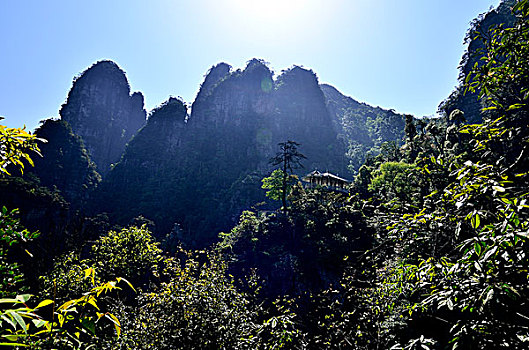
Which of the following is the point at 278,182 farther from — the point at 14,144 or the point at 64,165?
the point at 64,165

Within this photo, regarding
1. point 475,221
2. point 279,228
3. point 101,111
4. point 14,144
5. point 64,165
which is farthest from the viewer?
point 101,111

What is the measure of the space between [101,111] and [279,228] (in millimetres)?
99761

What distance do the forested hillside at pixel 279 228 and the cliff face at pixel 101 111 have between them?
977 inches

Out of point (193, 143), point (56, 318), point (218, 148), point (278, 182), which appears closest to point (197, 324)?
point (56, 318)

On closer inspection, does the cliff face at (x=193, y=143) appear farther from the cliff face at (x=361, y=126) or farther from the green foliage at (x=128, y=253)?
the green foliage at (x=128, y=253)

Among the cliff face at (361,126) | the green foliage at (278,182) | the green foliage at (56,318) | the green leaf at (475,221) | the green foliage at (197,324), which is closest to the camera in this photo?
the green foliage at (56,318)

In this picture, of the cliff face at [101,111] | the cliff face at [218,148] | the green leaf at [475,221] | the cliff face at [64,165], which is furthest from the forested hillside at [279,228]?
the cliff face at [101,111]

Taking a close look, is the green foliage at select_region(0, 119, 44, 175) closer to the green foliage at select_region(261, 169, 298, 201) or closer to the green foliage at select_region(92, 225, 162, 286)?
the green foliage at select_region(92, 225, 162, 286)

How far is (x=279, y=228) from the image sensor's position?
90.5ft

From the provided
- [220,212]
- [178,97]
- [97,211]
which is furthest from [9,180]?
[178,97]

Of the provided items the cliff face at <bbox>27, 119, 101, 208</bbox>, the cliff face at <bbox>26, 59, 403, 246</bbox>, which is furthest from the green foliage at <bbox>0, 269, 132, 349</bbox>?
the cliff face at <bbox>27, 119, 101, 208</bbox>

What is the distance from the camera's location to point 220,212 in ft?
193

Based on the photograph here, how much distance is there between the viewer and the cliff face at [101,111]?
311 feet

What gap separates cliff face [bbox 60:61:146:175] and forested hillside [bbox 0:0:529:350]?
24811 mm
